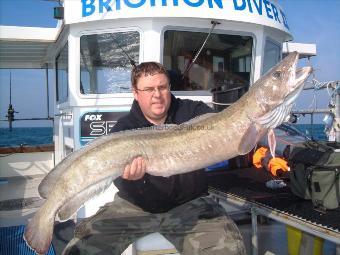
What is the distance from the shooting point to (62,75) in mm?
8312

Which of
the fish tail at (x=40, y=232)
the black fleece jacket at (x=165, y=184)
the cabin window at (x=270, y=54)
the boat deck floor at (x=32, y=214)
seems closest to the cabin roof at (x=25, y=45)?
the boat deck floor at (x=32, y=214)

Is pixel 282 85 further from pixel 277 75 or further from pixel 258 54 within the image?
pixel 258 54

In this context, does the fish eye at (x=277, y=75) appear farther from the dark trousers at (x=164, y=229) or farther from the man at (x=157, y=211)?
the dark trousers at (x=164, y=229)

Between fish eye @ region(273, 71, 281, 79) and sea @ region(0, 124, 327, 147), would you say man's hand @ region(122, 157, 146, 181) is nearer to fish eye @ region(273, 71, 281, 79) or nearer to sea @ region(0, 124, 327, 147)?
fish eye @ region(273, 71, 281, 79)

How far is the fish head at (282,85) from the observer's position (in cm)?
319

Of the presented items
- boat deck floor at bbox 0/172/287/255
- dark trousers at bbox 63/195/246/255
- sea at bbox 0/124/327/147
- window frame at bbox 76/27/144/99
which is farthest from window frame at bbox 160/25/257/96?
dark trousers at bbox 63/195/246/255

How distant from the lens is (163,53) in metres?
6.12

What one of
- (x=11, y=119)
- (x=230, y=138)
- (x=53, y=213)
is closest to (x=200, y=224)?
(x=230, y=138)

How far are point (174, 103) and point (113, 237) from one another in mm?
1605

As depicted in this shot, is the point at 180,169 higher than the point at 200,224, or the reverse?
the point at 180,169

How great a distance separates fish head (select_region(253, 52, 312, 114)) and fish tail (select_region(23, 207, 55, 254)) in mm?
2052

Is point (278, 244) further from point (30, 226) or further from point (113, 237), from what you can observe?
point (30, 226)

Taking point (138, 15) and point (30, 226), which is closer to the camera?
point (30, 226)

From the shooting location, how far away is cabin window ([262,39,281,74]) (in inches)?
272
